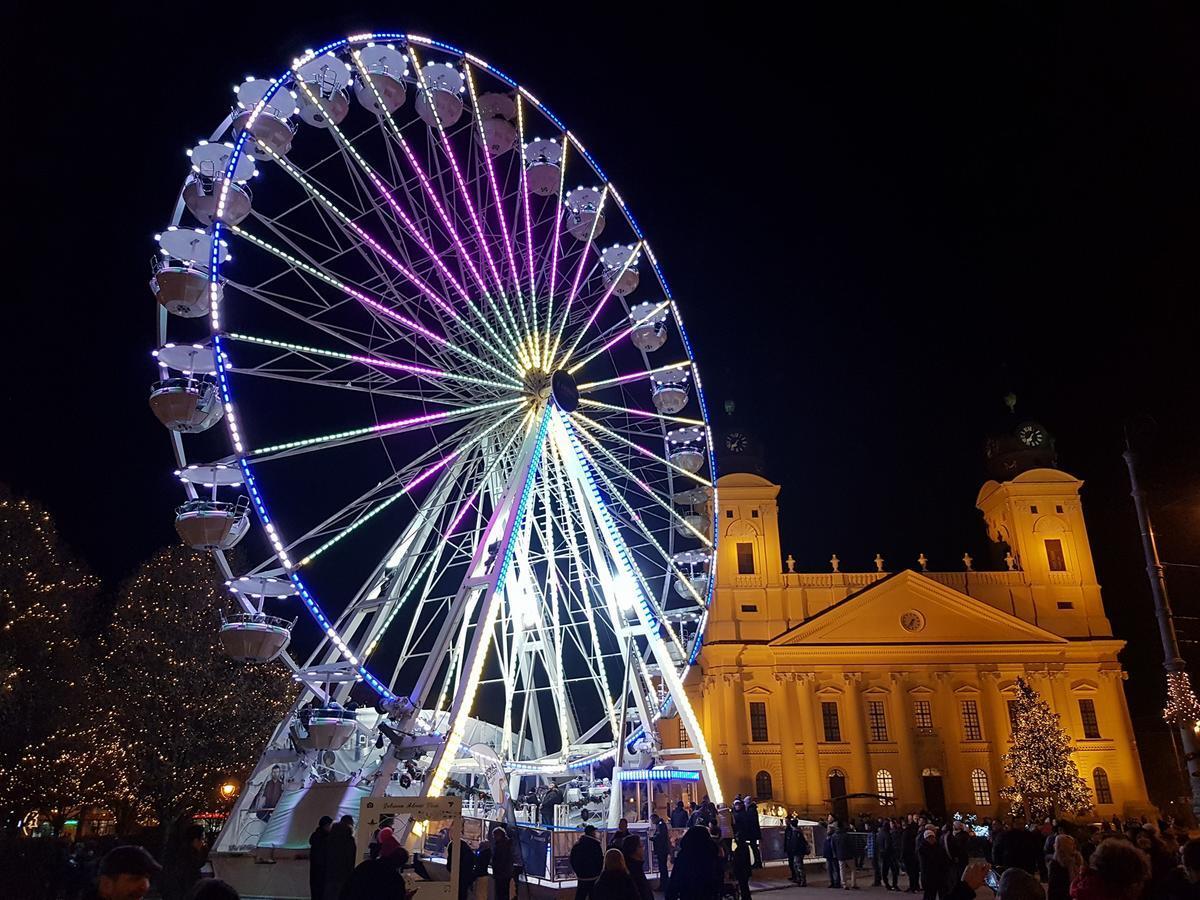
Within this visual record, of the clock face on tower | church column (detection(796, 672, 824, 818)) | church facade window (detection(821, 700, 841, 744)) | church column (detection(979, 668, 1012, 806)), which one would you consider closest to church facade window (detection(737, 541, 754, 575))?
church column (detection(796, 672, 824, 818))

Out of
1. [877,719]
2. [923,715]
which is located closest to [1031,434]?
[923,715]

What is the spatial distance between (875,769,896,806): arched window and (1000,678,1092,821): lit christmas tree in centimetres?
559

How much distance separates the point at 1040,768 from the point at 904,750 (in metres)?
7.47

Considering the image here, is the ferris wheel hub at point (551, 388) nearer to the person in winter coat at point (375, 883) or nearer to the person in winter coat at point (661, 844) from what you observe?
the person in winter coat at point (661, 844)

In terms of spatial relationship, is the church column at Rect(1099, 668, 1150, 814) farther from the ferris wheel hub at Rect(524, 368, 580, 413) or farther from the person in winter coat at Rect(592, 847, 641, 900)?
the person in winter coat at Rect(592, 847, 641, 900)

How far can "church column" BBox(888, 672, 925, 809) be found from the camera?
50344 mm

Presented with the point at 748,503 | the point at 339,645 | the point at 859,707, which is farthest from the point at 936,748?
the point at 339,645

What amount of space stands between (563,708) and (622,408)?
10.8 metres

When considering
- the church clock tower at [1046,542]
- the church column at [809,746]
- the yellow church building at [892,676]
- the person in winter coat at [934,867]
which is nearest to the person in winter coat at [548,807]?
the person in winter coat at [934,867]

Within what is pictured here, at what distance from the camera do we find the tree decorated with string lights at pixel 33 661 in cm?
2841

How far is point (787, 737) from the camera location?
51.6 metres

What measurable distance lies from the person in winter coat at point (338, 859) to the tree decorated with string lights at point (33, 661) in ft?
60.0

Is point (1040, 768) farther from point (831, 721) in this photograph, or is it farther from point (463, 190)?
point (463, 190)

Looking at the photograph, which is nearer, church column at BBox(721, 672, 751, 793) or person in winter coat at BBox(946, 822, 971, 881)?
person in winter coat at BBox(946, 822, 971, 881)
